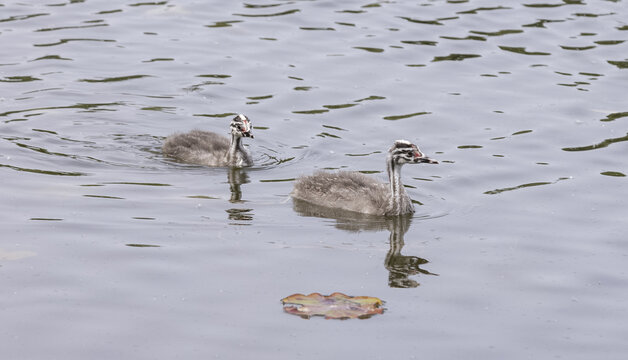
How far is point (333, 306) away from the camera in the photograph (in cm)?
1180

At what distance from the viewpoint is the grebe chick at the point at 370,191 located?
15.3m

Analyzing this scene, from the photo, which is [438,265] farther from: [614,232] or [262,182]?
[262,182]

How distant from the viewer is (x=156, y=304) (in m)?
11.8

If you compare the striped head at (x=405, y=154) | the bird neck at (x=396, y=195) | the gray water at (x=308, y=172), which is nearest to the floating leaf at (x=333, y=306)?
the gray water at (x=308, y=172)

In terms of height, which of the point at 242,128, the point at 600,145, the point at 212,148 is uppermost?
the point at 242,128

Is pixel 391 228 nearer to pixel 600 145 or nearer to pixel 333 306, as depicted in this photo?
pixel 333 306

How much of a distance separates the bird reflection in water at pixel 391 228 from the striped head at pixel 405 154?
0.77 meters

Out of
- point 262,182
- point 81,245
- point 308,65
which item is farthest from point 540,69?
point 81,245

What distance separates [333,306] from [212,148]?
6.35 meters

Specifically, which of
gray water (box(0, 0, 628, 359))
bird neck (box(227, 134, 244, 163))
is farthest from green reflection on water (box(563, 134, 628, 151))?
bird neck (box(227, 134, 244, 163))

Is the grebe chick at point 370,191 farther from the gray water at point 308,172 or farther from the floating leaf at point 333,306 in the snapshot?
the floating leaf at point 333,306

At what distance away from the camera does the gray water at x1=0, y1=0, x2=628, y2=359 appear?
452 inches

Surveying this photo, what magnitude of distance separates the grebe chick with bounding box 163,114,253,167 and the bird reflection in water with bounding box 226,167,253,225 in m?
0.22

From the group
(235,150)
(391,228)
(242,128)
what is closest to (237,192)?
(235,150)
